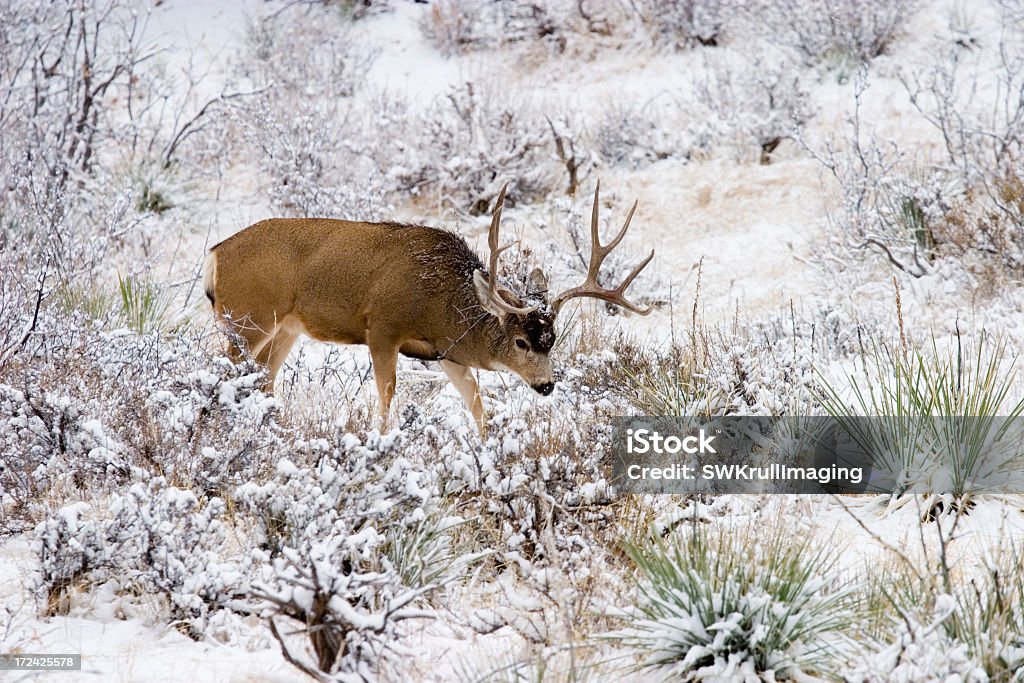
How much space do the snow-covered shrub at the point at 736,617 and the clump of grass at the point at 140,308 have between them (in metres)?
5.09

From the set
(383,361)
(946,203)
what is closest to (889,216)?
(946,203)

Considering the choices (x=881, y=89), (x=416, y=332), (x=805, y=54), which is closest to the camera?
(x=416, y=332)

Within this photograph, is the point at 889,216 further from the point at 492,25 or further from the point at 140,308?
the point at 492,25

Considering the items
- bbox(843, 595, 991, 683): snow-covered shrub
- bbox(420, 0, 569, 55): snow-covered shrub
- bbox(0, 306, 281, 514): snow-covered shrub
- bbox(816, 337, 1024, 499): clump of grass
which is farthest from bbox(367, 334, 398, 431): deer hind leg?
bbox(420, 0, 569, 55): snow-covered shrub

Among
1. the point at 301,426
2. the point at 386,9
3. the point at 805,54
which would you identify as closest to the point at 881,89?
the point at 805,54

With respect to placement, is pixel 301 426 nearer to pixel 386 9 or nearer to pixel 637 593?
pixel 637 593

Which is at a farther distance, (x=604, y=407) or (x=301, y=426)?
(x=604, y=407)

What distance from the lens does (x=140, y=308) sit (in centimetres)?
787

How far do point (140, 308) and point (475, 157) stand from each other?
167 inches

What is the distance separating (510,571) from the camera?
433 centimetres

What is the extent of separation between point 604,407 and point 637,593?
2.19 m

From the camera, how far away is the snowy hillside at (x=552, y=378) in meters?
3.42

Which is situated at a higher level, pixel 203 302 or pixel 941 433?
pixel 203 302

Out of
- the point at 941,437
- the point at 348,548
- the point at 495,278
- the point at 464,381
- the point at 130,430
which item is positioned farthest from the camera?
the point at 464,381
